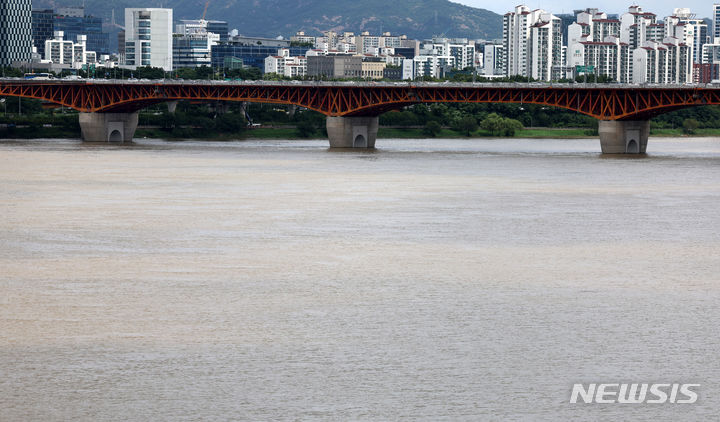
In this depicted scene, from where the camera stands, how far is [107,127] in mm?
156875

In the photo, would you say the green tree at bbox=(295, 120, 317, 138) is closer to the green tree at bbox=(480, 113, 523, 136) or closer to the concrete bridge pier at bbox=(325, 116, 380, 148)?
the green tree at bbox=(480, 113, 523, 136)

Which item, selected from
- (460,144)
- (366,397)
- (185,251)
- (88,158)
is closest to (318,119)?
(460,144)

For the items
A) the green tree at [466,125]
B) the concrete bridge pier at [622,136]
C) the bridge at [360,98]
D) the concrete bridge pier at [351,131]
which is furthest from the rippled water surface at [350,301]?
the green tree at [466,125]

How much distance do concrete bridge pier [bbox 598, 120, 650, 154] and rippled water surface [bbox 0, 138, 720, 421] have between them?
5063 centimetres

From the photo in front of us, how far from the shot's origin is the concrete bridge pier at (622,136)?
130 m

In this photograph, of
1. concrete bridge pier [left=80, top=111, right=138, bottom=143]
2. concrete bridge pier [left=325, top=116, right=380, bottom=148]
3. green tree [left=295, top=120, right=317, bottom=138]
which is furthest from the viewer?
green tree [left=295, top=120, right=317, bottom=138]

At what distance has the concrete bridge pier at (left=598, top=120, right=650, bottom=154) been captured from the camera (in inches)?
5133

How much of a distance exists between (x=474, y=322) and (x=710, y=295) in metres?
9.36

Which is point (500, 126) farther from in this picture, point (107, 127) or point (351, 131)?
point (107, 127)

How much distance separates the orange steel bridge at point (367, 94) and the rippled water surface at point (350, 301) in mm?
48399

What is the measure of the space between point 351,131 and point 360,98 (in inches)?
178

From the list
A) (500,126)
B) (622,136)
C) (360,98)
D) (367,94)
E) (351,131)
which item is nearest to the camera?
(622,136)

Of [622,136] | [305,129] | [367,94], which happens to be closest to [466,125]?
[305,129]

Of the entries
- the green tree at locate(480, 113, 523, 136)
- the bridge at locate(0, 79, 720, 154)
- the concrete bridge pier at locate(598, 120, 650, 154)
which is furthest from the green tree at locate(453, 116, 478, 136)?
the concrete bridge pier at locate(598, 120, 650, 154)
